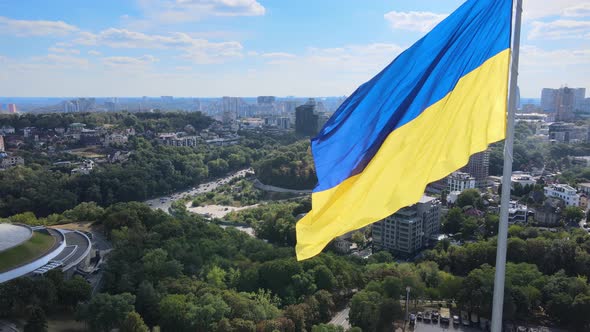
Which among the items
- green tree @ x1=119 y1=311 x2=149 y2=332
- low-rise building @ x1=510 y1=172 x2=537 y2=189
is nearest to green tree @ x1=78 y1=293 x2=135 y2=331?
green tree @ x1=119 y1=311 x2=149 y2=332

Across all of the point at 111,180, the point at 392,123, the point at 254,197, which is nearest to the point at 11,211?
the point at 111,180

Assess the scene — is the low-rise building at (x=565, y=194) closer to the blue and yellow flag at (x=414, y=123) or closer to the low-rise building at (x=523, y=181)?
the low-rise building at (x=523, y=181)

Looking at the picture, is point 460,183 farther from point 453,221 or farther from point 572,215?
point 453,221

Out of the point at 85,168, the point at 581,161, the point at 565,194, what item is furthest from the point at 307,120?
the point at 565,194

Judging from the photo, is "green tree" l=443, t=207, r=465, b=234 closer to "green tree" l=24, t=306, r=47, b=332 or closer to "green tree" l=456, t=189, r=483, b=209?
"green tree" l=456, t=189, r=483, b=209

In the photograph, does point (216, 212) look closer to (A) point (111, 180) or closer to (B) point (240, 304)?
(A) point (111, 180)
